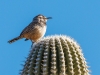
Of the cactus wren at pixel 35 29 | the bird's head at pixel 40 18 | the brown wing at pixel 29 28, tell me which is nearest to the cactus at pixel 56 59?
the cactus wren at pixel 35 29

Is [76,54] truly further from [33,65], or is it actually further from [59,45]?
[33,65]

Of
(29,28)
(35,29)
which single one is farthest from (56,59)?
(29,28)

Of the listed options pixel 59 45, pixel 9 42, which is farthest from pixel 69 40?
pixel 9 42

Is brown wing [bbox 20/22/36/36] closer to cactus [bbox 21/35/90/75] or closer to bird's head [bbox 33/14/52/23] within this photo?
bird's head [bbox 33/14/52/23]

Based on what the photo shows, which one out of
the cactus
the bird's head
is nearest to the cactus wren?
the bird's head

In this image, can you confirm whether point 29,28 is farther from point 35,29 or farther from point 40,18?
point 40,18
